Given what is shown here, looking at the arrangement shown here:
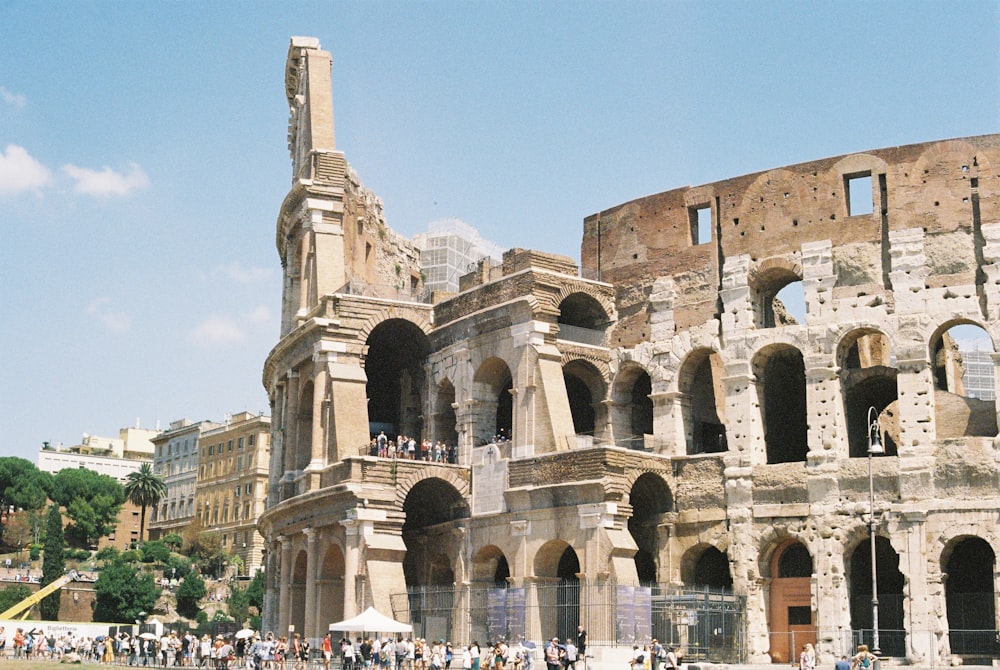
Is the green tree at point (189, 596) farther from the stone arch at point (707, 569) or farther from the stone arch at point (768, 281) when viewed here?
the stone arch at point (768, 281)

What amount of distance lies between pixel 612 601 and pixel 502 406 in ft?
41.2

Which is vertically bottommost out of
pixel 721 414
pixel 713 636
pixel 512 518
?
pixel 713 636

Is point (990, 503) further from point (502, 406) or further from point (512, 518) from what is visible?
point (502, 406)

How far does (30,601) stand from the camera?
252ft

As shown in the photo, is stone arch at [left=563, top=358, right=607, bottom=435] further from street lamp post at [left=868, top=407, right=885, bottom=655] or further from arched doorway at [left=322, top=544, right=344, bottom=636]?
street lamp post at [left=868, top=407, right=885, bottom=655]

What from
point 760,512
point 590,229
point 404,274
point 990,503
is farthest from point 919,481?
point 404,274

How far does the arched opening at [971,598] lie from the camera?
33500 millimetres

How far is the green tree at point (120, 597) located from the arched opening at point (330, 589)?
4433 cm

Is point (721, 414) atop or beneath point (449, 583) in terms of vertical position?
atop

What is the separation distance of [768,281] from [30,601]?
5535 cm

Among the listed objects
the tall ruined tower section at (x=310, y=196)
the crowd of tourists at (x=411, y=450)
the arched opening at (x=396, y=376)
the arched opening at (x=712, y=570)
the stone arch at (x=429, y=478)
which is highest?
the tall ruined tower section at (x=310, y=196)

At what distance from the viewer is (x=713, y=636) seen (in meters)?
35.3

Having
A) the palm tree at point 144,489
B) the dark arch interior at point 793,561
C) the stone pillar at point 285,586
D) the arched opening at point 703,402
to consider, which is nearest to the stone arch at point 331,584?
the stone pillar at point 285,586

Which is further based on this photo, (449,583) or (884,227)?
(449,583)
